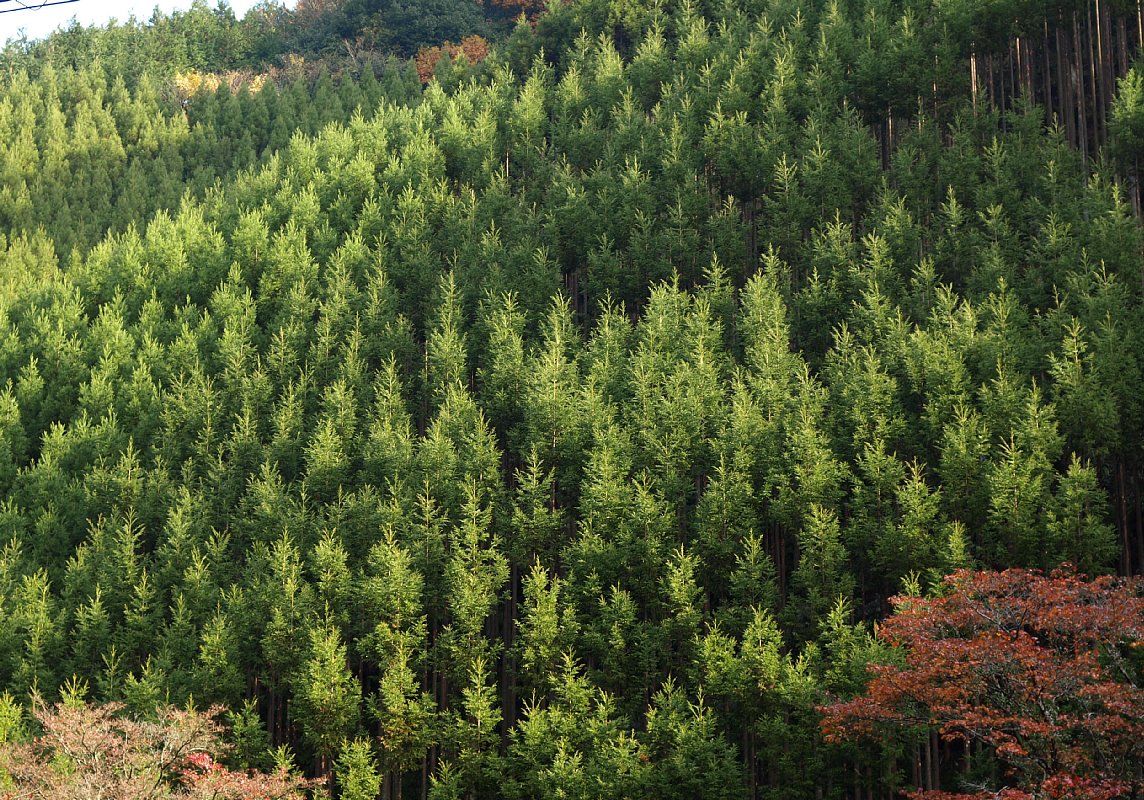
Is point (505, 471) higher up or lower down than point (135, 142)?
lower down

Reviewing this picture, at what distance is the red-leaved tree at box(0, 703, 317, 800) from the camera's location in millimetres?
16312

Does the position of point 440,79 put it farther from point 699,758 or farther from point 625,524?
point 699,758

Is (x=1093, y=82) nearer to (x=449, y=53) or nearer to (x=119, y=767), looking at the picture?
(x=119, y=767)

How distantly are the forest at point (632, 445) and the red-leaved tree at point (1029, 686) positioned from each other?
0.08 m

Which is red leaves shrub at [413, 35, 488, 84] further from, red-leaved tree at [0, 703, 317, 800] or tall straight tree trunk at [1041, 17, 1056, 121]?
red-leaved tree at [0, 703, 317, 800]

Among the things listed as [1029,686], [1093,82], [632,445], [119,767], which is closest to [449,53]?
[1093,82]

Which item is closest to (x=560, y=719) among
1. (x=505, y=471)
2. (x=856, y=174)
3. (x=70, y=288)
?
(x=505, y=471)

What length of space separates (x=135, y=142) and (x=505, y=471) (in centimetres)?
3756

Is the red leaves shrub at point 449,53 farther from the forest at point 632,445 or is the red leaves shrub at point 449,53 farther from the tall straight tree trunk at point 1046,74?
the tall straight tree trunk at point 1046,74

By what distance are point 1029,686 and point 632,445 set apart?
12.4 m

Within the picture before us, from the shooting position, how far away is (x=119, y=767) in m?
17.6

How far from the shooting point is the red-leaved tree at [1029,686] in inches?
562

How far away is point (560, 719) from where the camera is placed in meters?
21.8

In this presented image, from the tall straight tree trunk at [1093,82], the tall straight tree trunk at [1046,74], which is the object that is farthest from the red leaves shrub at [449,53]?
the tall straight tree trunk at [1093,82]
